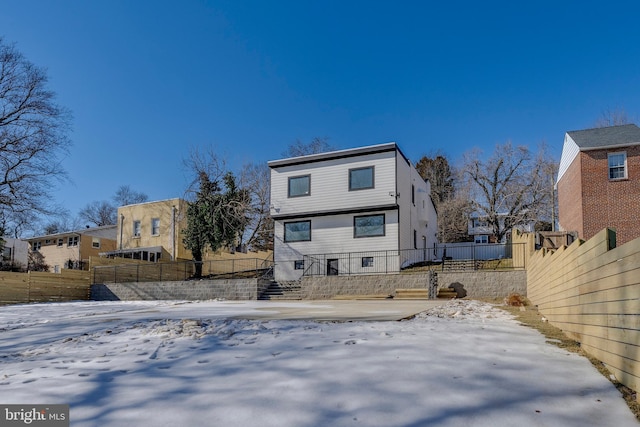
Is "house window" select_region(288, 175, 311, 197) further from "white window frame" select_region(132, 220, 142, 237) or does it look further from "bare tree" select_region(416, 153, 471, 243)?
"white window frame" select_region(132, 220, 142, 237)

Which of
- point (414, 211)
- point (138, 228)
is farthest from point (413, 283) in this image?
point (138, 228)

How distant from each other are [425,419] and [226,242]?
1140 inches

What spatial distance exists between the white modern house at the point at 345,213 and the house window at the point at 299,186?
0.17ft

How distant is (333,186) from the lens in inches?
908

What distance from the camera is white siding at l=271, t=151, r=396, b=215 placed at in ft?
71.9

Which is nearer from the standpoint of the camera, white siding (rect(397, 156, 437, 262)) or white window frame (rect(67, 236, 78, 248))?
white siding (rect(397, 156, 437, 262))

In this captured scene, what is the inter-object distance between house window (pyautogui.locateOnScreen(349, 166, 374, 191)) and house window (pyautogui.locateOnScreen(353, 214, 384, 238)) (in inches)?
59.5

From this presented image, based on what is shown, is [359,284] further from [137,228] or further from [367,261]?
[137,228]

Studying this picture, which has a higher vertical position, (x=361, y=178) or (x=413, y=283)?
(x=361, y=178)

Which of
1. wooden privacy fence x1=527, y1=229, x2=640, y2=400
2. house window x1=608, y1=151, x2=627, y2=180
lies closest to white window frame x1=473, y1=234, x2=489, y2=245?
house window x1=608, y1=151, x2=627, y2=180

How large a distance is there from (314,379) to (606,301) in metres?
2.64

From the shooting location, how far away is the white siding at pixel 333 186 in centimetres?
2192

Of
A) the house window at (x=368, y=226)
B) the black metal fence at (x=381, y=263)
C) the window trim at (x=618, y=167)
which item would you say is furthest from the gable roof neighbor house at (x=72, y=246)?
the window trim at (x=618, y=167)

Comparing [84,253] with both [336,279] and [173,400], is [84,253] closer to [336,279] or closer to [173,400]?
[336,279]
